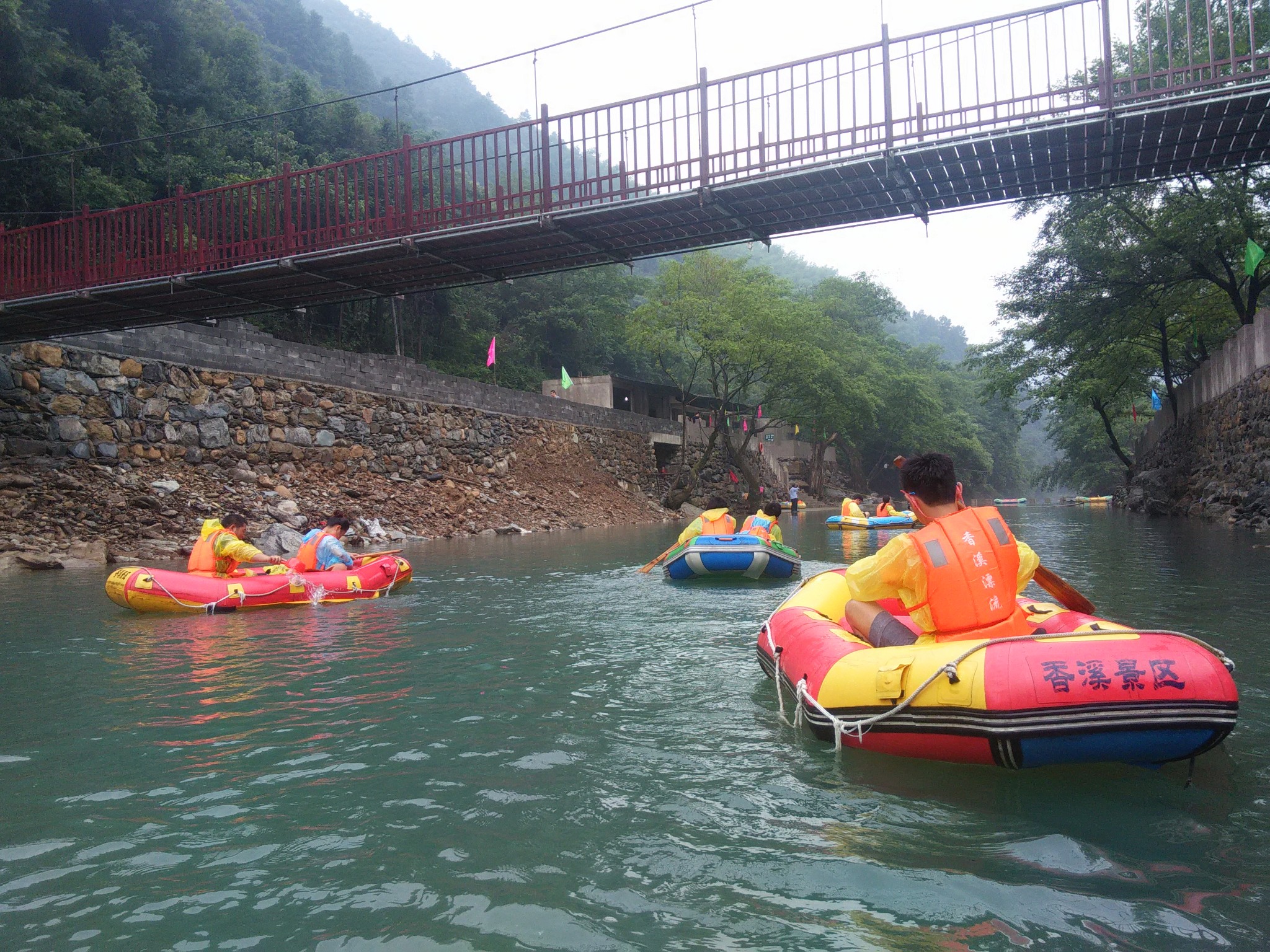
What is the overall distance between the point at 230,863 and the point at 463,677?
9.69 feet

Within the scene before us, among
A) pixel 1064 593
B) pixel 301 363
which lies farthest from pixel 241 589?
pixel 301 363

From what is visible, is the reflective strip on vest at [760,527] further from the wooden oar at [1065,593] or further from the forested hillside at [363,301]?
the forested hillside at [363,301]

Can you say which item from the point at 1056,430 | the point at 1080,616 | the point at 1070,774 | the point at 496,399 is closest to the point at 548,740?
the point at 1070,774

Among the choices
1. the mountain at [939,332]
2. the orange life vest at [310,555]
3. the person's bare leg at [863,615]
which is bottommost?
the person's bare leg at [863,615]

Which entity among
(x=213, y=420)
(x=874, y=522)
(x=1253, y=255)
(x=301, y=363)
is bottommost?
(x=874, y=522)

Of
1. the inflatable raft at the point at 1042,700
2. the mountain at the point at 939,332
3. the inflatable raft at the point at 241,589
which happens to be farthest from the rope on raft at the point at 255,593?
the mountain at the point at 939,332

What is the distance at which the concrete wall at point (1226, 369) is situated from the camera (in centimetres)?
1670

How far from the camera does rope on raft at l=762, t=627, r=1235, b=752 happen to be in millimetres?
3807

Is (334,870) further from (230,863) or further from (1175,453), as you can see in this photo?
(1175,453)

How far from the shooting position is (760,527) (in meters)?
12.5

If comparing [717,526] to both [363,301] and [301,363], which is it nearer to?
[301,363]

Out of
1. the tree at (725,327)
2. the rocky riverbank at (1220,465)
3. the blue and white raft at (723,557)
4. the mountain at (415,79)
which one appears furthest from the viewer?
the mountain at (415,79)

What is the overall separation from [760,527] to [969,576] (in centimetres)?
815

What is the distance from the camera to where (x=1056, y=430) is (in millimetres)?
55625
